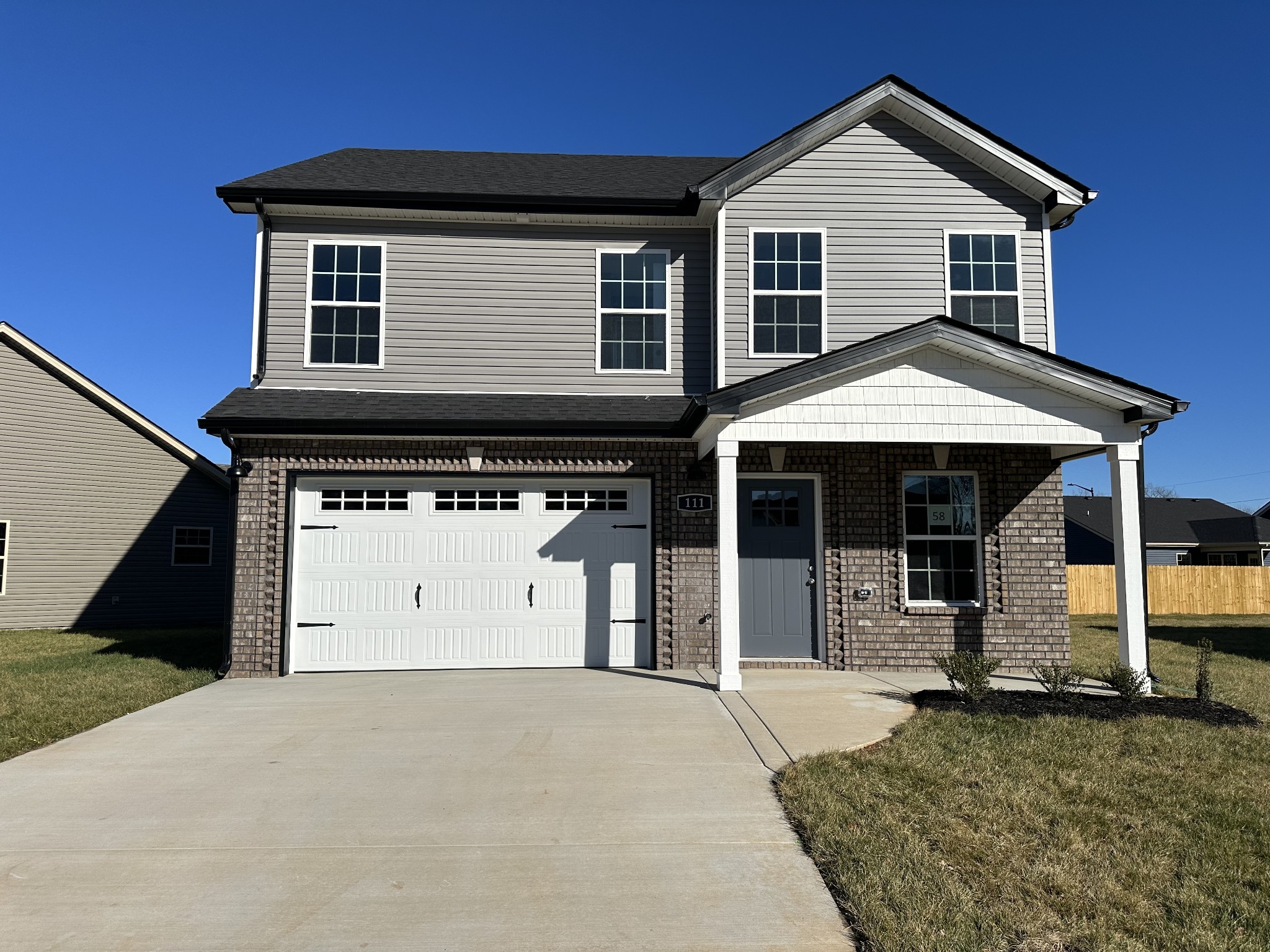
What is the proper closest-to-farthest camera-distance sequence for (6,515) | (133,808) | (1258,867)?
(1258,867) → (133,808) → (6,515)

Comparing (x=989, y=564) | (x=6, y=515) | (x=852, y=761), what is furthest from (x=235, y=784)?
(x=6, y=515)

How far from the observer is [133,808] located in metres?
5.30

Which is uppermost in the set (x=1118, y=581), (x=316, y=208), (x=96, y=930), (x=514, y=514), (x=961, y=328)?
(x=316, y=208)

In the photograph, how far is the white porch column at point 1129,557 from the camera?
Answer: 8.80m

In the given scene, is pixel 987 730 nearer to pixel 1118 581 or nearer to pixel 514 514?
pixel 1118 581

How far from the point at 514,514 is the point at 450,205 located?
4122 millimetres

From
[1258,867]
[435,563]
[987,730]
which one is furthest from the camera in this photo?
[435,563]

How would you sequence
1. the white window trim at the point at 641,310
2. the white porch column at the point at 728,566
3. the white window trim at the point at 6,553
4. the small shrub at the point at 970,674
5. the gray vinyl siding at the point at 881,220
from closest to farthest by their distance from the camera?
the small shrub at the point at 970,674
the white porch column at the point at 728,566
the gray vinyl siding at the point at 881,220
the white window trim at the point at 641,310
the white window trim at the point at 6,553

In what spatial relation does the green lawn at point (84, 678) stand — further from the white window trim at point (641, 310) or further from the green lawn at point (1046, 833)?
the green lawn at point (1046, 833)

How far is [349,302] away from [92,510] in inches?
451

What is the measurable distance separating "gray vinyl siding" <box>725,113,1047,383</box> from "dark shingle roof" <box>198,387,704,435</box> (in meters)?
1.61

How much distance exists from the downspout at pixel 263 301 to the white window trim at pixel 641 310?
430 cm

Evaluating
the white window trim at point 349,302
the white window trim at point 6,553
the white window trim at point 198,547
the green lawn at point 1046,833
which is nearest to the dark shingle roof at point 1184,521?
the green lawn at point 1046,833

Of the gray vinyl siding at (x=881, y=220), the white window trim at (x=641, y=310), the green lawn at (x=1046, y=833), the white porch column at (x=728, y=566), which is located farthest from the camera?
the white window trim at (x=641, y=310)
